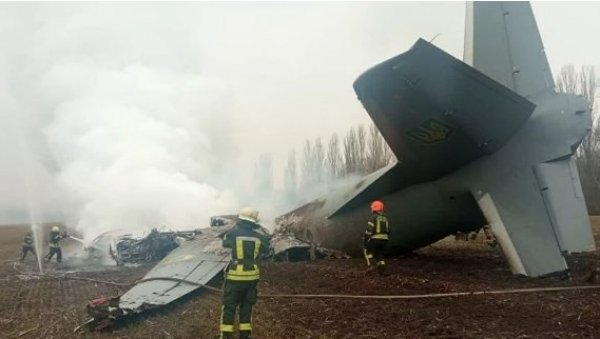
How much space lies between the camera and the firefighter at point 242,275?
6.71 metres

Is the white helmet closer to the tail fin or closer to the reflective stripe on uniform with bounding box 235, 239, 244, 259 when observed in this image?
the reflective stripe on uniform with bounding box 235, 239, 244, 259

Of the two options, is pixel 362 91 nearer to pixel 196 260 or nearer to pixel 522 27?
pixel 522 27

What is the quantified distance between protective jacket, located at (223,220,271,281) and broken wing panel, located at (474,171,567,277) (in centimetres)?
496

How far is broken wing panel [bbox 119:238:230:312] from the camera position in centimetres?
891

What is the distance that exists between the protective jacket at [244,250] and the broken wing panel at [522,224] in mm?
4957

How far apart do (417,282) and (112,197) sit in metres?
17.2

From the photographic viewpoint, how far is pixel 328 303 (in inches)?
348

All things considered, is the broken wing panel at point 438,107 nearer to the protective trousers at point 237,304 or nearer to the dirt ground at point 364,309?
the dirt ground at point 364,309

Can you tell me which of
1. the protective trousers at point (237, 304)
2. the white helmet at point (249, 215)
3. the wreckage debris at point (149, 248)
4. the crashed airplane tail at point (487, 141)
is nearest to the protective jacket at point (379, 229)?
the crashed airplane tail at point (487, 141)

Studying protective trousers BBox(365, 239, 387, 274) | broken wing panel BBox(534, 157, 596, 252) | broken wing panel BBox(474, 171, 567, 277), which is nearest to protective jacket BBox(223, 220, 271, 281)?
protective trousers BBox(365, 239, 387, 274)

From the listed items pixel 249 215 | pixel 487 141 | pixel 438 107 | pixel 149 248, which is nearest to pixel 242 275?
pixel 249 215

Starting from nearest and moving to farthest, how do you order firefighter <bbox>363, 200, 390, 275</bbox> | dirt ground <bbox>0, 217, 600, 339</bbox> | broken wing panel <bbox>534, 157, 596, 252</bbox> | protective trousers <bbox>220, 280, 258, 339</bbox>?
1. protective trousers <bbox>220, 280, 258, 339</bbox>
2. dirt ground <bbox>0, 217, 600, 339</bbox>
3. broken wing panel <bbox>534, 157, 596, 252</bbox>
4. firefighter <bbox>363, 200, 390, 275</bbox>

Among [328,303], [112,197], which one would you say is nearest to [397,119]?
[328,303]

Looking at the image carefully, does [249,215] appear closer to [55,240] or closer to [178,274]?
[178,274]
